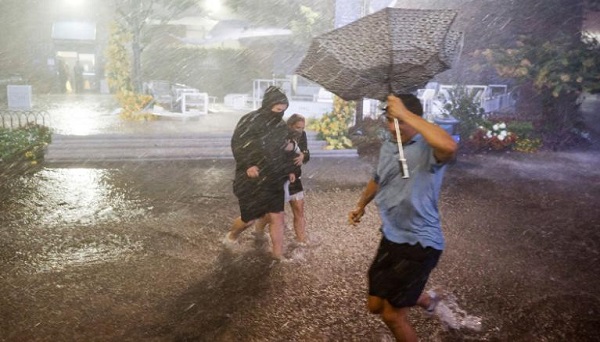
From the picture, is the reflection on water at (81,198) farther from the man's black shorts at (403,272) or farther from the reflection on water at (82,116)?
the man's black shorts at (403,272)

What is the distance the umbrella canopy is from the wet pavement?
206 cm

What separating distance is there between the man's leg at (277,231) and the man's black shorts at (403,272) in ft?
7.12

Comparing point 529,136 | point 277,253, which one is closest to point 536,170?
point 529,136

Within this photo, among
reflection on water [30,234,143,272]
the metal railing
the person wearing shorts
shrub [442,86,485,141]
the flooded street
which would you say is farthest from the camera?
shrub [442,86,485,141]

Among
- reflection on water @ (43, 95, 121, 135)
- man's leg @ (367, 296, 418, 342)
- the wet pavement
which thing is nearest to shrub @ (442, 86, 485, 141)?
the wet pavement

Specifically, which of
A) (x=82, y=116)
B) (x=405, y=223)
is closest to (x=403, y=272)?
(x=405, y=223)

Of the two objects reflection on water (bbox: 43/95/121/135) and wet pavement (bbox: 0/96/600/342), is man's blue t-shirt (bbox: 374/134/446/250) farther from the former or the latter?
reflection on water (bbox: 43/95/121/135)

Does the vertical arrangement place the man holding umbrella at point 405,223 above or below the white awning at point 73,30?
below

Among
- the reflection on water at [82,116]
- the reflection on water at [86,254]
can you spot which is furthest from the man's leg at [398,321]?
the reflection on water at [82,116]

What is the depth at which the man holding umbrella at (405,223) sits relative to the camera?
9.64 ft

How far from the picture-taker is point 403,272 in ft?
9.86

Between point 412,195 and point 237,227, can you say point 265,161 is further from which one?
point 412,195

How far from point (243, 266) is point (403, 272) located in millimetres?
2483

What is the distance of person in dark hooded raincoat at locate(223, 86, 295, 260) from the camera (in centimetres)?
487
